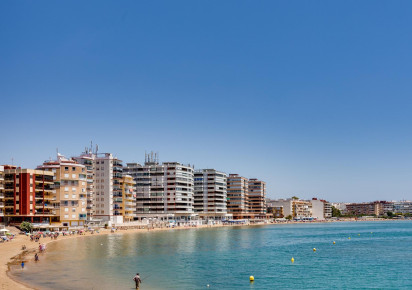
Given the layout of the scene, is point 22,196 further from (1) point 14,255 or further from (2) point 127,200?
(2) point 127,200

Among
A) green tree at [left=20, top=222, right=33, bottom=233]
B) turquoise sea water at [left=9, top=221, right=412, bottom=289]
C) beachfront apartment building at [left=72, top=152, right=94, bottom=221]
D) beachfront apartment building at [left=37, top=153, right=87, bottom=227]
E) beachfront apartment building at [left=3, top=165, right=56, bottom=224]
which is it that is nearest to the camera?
turquoise sea water at [left=9, top=221, right=412, bottom=289]

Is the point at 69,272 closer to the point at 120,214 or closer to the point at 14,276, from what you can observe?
the point at 14,276

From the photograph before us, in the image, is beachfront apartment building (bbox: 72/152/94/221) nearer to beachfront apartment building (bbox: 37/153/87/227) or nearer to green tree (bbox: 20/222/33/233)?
beachfront apartment building (bbox: 37/153/87/227)

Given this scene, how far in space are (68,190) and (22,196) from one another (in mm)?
16124

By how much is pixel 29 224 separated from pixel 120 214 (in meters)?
58.4

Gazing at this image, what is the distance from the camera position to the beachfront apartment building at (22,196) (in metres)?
117

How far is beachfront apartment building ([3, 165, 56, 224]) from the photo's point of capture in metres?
117

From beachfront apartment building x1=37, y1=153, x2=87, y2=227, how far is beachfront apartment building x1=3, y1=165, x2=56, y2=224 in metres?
6.54

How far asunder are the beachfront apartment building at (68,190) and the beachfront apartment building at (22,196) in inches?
257

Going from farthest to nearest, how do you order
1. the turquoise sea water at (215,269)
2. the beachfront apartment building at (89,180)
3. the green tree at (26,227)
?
the beachfront apartment building at (89,180) → the green tree at (26,227) → the turquoise sea water at (215,269)

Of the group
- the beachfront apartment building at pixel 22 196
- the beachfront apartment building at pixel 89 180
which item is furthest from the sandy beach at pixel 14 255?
the beachfront apartment building at pixel 89 180

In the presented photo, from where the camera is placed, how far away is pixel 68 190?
13188cm

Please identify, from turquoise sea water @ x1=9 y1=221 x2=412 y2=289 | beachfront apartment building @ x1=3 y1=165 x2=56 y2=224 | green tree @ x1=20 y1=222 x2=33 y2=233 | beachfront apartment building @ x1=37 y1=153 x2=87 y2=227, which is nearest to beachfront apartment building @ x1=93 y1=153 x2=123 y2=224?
beachfront apartment building @ x1=37 y1=153 x2=87 y2=227

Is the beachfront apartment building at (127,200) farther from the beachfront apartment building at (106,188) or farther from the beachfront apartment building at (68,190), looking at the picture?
the beachfront apartment building at (68,190)
